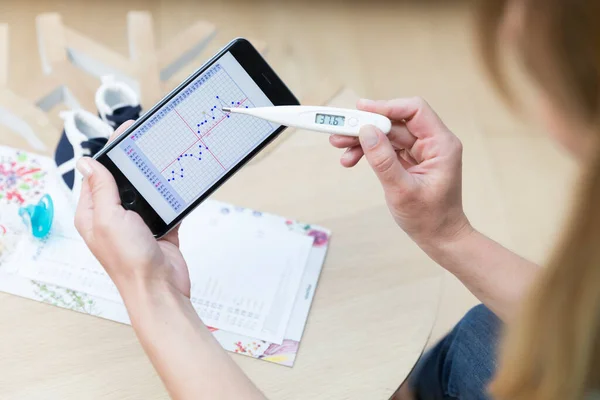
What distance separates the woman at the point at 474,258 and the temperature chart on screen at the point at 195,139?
49 mm

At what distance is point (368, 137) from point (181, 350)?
0.87ft

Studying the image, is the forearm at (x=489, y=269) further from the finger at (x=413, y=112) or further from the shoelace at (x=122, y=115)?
the shoelace at (x=122, y=115)

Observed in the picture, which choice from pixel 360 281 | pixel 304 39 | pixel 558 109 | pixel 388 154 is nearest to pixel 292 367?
pixel 360 281

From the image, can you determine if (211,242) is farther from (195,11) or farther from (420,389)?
(195,11)

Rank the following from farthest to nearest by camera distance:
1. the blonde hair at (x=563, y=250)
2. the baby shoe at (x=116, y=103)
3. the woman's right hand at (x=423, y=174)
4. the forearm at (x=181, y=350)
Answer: the baby shoe at (x=116, y=103) < the woman's right hand at (x=423, y=174) < the forearm at (x=181, y=350) < the blonde hair at (x=563, y=250)

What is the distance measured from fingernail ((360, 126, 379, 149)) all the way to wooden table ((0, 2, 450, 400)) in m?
0.18

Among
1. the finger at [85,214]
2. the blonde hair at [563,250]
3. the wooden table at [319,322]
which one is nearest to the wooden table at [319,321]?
the wooden table at [319,322]

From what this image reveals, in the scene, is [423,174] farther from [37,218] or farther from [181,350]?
[37,218]

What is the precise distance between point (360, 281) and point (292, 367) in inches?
5.2

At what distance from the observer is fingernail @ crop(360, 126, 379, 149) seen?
1.83ft

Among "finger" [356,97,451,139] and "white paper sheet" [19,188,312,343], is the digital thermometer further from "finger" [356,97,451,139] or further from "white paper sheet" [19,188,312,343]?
"white paper sheet" [19,188,312,343]

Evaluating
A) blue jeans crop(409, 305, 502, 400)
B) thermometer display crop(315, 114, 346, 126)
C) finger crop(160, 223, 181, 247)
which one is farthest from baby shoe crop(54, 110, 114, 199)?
blue jeans crop(409, 305, 502, 400)

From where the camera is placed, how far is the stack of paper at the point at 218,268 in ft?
2.00

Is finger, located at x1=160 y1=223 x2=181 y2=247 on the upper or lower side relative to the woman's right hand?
upper
